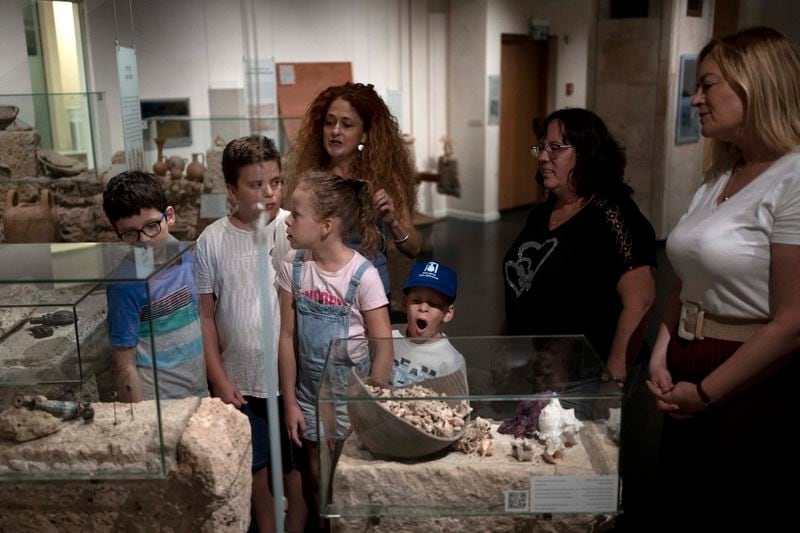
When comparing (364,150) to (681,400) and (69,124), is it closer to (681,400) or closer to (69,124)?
(681,400)

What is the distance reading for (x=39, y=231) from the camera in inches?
140

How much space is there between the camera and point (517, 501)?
1.59 m

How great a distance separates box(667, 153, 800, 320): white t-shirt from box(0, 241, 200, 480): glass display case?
126cm

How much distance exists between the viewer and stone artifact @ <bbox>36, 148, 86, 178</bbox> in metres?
3.79

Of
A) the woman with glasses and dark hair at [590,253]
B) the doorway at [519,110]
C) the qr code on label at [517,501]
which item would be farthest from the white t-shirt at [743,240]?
the doorway at [519,110]

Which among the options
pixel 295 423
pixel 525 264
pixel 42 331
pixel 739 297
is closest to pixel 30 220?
pixel 42 331

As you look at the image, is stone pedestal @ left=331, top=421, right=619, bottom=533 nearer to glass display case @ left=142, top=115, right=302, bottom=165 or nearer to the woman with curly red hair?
the woman with curly red hair

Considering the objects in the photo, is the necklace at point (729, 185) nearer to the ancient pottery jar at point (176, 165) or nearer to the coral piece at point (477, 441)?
the coral piece at point (477, 441)

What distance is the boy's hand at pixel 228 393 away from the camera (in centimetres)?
226

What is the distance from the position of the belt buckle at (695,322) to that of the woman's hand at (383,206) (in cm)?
99

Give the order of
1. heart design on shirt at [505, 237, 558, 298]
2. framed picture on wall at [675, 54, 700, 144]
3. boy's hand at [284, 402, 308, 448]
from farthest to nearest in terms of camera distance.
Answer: framed picture on wall at [675, 54, 700, 144] → heart design on shirt at [505, 237, 558, 298] → boy's hand at [284, 402, 308, 448]

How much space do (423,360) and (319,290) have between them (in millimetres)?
506

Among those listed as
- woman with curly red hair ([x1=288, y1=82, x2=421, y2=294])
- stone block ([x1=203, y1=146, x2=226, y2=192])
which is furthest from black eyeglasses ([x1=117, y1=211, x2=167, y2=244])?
stone block ([x1=203, y1=146, x2=226, y2=192])

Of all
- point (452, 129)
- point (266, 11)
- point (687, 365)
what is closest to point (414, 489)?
point (687, 365)
